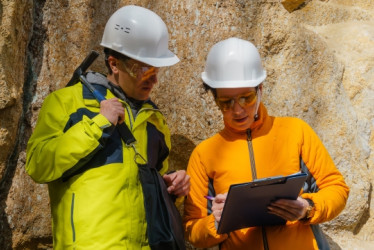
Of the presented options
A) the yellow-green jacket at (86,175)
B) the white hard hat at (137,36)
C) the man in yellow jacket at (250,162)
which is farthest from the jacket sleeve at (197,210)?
the white hard hat at (137,36)

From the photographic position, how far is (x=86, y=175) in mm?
2865

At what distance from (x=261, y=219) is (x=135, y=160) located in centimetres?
72

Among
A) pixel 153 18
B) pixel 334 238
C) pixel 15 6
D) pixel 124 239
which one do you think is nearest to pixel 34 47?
pixel 15 6

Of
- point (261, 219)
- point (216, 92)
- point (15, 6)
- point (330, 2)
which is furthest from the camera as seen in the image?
point (330, 2)

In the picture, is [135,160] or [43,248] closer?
[135,160]

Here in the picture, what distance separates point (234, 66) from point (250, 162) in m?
0.54

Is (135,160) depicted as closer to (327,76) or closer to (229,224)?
(229,224)

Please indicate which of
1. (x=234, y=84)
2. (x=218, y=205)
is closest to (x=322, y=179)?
(x=218, y=205)

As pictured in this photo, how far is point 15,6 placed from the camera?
3.86 meters

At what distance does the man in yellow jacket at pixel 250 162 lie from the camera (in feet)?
10.0

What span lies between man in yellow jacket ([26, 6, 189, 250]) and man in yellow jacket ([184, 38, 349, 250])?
18cm

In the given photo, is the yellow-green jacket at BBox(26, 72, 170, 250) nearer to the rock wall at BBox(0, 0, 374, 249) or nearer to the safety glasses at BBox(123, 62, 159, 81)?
the safety glasses at BBox(123, 62, 159, 81)

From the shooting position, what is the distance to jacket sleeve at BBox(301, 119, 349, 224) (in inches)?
120

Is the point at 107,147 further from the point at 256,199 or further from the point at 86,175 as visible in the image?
the point at 256,199
